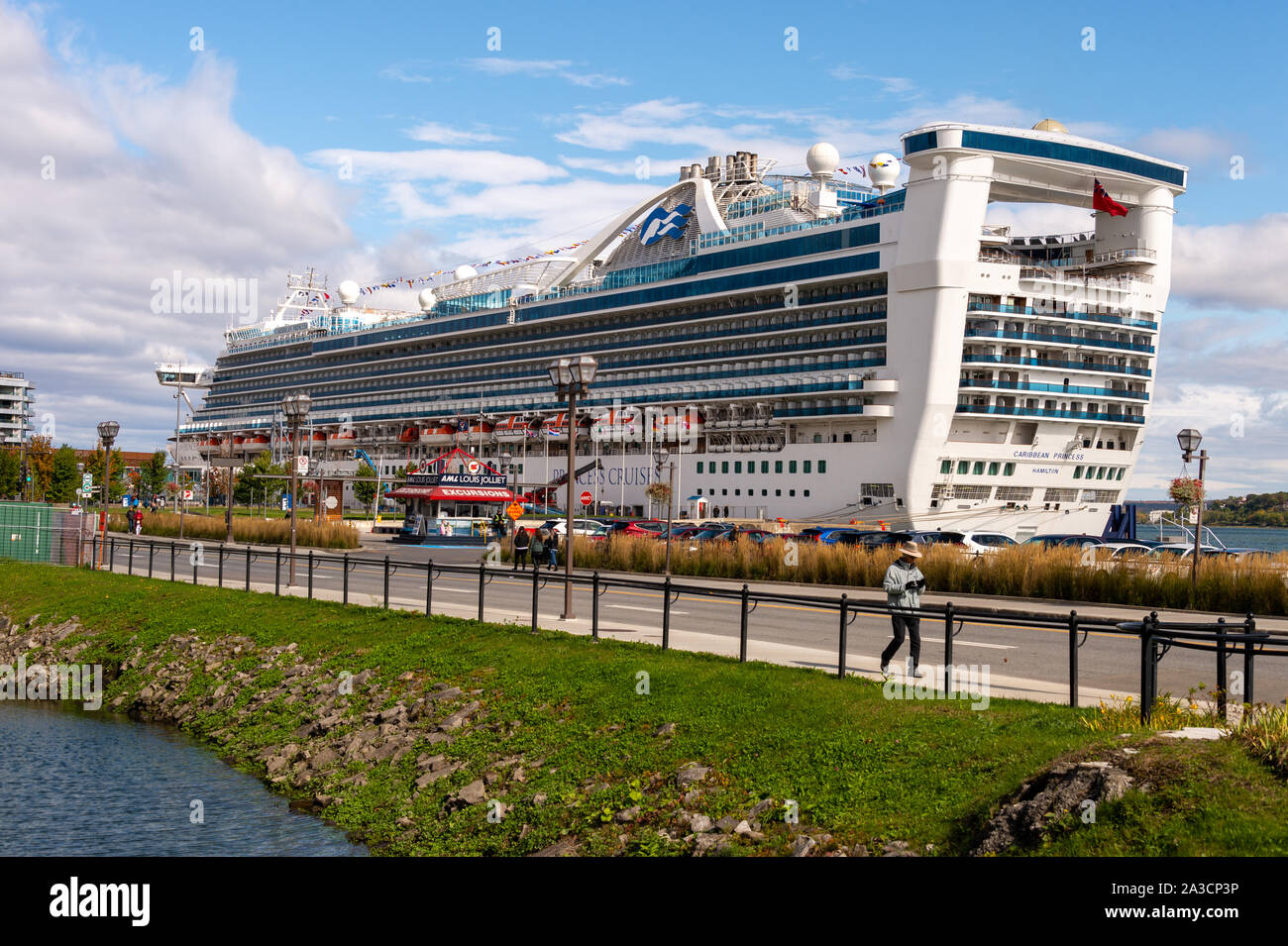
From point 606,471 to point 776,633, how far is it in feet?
210

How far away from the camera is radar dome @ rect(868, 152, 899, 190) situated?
237ft

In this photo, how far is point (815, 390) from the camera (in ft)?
222

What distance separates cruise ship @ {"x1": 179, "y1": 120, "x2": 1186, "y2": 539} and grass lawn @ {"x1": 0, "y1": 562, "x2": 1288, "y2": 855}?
2769 centimetres

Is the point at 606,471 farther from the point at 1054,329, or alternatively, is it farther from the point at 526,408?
the point at 1054,329

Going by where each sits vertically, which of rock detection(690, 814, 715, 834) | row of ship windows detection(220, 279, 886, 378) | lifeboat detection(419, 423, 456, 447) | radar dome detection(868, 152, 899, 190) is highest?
radar dome detection(868, 152, 899, 190)

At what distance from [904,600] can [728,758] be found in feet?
14.1

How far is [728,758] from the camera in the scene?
36.7 ft

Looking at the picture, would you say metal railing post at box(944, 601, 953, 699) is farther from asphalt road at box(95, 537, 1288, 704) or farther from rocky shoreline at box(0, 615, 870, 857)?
rocky shoreline at box(0, 615, 870, 857)

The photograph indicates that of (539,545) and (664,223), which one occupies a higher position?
(664,223)

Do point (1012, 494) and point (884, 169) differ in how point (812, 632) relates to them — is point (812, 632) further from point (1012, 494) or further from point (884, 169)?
point (884, 169)

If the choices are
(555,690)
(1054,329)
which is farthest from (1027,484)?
(555,690)

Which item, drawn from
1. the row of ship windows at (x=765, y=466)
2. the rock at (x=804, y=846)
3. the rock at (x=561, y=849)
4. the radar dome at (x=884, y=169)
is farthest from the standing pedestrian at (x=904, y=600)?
the radar dome at (x=884, y=169)

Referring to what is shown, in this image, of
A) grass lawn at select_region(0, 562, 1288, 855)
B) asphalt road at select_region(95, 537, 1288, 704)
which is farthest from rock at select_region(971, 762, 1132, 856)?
asphalt road at select_region(95, 537, 1288, 704)

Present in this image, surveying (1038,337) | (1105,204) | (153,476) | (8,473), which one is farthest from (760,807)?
(8,473)
